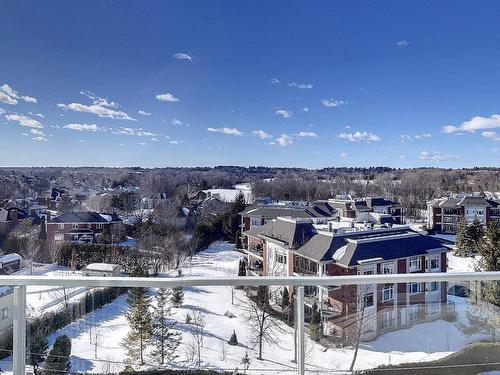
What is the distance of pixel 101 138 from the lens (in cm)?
2134

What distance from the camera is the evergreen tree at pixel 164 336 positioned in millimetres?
1074

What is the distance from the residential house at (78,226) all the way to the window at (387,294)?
15434 mm

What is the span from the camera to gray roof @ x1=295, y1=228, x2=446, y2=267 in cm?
954

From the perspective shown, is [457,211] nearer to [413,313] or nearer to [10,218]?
[413,313]

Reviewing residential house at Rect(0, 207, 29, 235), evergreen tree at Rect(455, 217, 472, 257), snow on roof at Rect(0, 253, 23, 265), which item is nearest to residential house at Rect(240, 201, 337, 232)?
evergreen tree at Rect(455, 217, 472, 257)

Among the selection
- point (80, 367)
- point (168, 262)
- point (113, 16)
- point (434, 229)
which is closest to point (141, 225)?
point (168, 262)

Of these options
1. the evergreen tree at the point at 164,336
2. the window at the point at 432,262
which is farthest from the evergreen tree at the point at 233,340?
the window at the point at 432,262

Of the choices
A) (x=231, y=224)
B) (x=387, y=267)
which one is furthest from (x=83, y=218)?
(x=387, y=267)

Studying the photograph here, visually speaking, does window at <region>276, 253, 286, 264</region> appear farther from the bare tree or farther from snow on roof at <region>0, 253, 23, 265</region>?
the bare tree

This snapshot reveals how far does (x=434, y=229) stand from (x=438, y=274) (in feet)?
61.7

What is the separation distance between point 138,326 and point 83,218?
16028 millimetres

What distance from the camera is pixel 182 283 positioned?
106 cm

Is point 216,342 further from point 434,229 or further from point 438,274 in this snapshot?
point 434,229

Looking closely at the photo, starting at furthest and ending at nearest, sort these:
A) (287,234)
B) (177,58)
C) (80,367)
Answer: (177,58) → (287,234) → (80,367)
